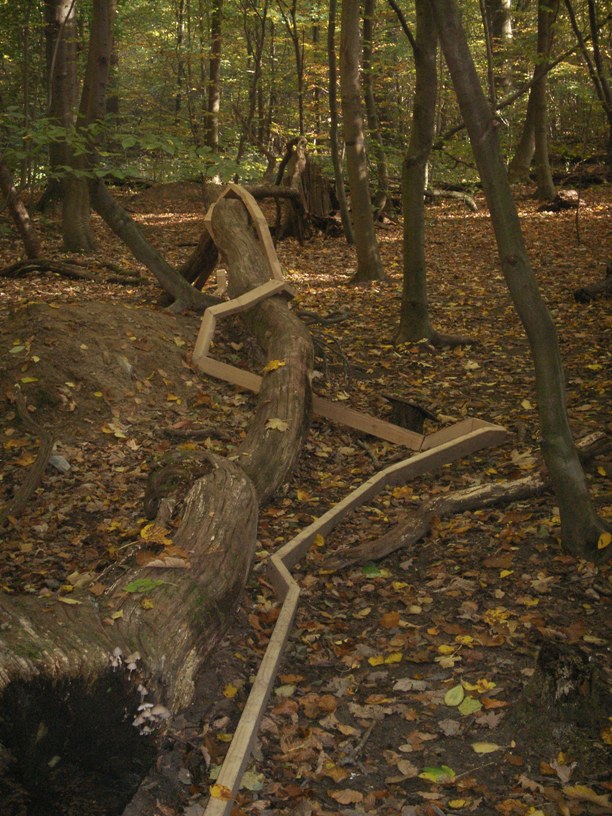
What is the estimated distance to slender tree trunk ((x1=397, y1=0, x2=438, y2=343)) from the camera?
702 centimetres

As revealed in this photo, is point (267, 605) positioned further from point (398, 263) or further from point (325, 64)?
point (325, 64)

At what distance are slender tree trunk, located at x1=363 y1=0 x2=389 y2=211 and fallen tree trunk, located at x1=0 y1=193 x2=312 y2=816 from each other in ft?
36.9

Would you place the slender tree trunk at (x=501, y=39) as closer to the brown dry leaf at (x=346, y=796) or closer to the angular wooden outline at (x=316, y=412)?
the angular wooden outline at (x=316, y=412)

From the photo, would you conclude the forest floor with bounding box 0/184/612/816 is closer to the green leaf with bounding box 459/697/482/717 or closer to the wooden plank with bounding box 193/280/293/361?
the green leaf with bounding box 459/697/482/717

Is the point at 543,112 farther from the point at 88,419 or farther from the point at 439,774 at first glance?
the point at 439,774

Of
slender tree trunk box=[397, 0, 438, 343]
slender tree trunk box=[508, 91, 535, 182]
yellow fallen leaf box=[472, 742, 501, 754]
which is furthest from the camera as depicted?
slender tree trunk box=[508, 91, 535, 182]

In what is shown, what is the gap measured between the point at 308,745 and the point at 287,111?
1964cm

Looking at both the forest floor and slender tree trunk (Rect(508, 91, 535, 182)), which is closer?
the forest floor

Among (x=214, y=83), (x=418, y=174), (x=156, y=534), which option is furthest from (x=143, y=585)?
(x=214, y=83)

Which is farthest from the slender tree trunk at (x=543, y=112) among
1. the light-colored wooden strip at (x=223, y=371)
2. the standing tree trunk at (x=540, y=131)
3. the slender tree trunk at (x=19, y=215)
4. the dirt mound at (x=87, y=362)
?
the dirt mound at (x=87, y=362)

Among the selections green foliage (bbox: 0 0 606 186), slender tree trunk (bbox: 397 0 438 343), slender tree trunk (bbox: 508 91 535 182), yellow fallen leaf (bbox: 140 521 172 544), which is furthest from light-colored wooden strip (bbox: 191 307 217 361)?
slender tree trunk (bbox: 508 91 535 182)

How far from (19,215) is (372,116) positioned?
24.9 feet

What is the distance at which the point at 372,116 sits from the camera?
1453 cm

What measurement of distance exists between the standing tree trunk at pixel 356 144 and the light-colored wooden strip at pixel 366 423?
4.16m
